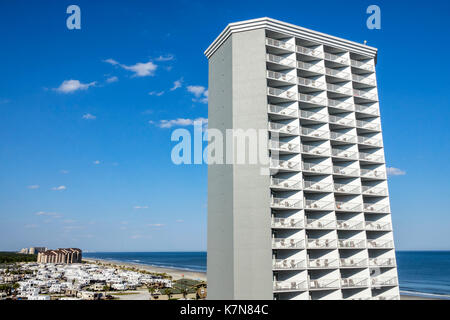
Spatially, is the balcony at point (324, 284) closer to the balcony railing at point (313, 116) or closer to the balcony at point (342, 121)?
the balcony railing at point (313, 116)

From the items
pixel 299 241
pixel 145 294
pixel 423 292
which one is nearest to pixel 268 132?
pixel 299 241

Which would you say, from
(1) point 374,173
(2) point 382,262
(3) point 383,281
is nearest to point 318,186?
(1) point 374,173

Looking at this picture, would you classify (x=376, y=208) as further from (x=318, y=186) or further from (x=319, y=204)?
(x=318, y=186)

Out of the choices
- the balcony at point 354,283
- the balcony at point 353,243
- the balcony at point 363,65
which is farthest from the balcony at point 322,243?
the balcony at point 363,65

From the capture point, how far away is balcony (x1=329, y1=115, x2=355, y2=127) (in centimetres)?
3681

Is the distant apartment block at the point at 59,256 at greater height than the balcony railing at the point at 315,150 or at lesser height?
lesser

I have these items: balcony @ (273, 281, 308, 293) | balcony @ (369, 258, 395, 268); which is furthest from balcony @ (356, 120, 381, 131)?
balcony @ (273, 281, 308, 293)

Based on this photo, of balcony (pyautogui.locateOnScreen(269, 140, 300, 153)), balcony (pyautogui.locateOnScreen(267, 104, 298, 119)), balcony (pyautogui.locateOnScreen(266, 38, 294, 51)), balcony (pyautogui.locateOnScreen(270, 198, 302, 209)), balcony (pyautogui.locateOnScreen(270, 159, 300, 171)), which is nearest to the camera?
balcony (pyautogui.locateOnScreen(270, 198, 302, 209))

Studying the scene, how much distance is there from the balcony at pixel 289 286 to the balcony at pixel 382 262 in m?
9.30

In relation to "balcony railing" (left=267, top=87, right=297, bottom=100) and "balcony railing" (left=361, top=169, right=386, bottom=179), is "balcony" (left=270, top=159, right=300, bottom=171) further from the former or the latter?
"balcony railing" (left=361, top=169, right=386, bottom=179)

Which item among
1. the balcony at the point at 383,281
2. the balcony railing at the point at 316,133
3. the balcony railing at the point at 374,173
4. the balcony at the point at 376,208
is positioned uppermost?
the balcony railing at the point at 316,133

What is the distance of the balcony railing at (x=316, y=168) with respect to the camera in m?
33.6

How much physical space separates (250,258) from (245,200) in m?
5.09

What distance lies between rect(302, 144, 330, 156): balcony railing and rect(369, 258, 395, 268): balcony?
1240 cm
